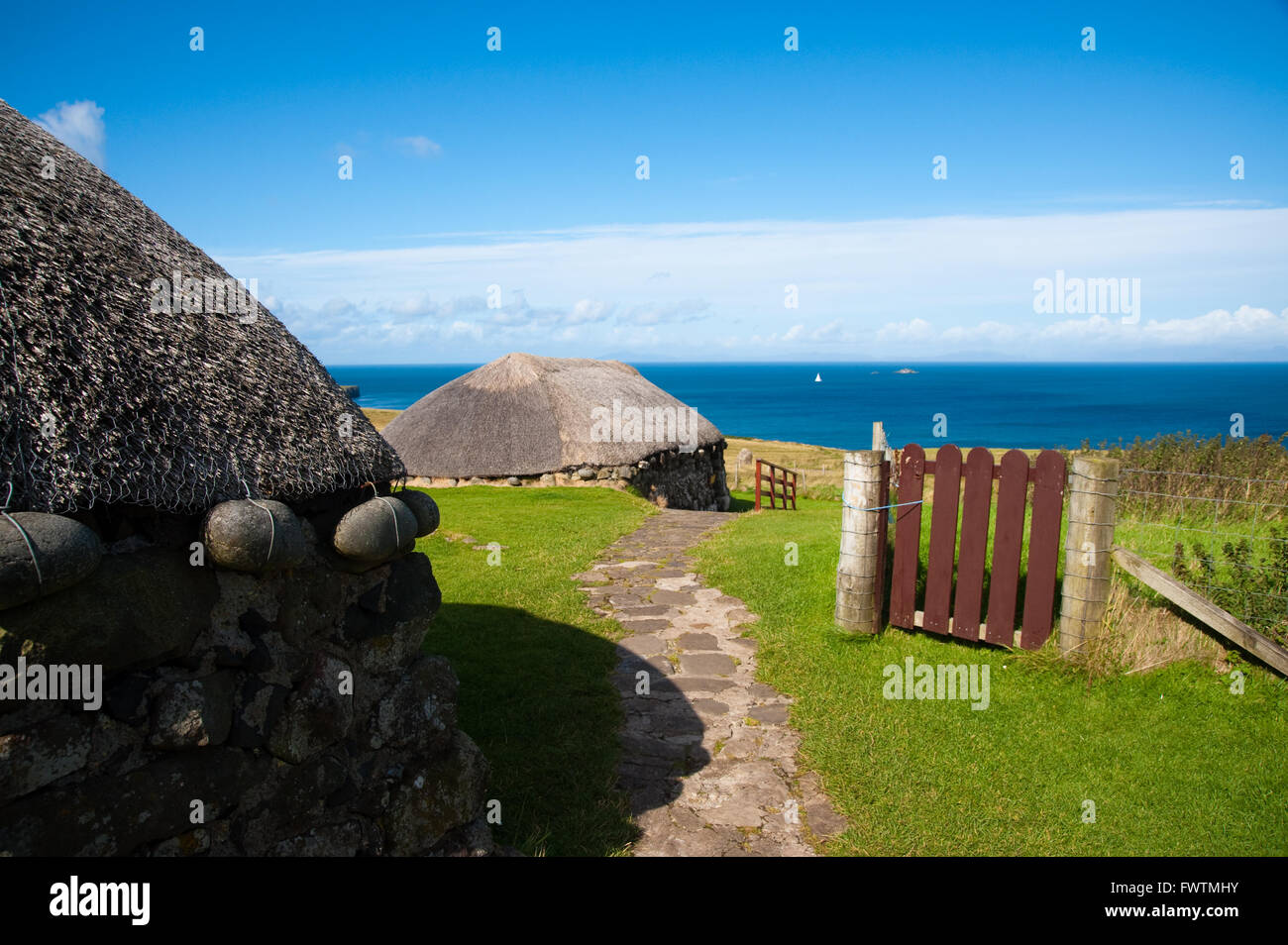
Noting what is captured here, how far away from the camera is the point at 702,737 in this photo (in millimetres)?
5684

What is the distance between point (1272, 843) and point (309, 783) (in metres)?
5.12

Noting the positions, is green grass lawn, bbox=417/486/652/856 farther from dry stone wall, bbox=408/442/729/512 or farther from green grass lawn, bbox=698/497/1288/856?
dry stone wall, bbox=408/442/729/512

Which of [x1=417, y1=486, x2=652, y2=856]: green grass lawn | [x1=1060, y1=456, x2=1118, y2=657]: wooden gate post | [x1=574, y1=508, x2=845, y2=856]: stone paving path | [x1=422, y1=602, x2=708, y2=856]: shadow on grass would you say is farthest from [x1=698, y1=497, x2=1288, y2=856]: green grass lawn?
[x1=417, y1=486, x2=652, y2=856]: green grass lawn

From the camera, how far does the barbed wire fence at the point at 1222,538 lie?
650 centimetres

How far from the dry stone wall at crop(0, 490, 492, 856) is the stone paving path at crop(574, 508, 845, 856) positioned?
125cm

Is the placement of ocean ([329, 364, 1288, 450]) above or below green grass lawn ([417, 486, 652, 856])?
above

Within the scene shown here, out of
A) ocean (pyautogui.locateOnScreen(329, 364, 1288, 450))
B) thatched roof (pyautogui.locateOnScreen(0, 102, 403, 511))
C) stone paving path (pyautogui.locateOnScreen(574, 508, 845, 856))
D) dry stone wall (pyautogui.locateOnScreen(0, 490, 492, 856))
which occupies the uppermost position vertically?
ocean (pyautogui.locateOnScreen(329, 364, 1288, 450))

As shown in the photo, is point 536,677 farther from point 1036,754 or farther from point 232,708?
point 1036,754

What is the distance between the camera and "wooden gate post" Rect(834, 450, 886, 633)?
7.02 m

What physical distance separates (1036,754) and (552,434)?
15.0 m

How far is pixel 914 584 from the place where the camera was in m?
7.11
